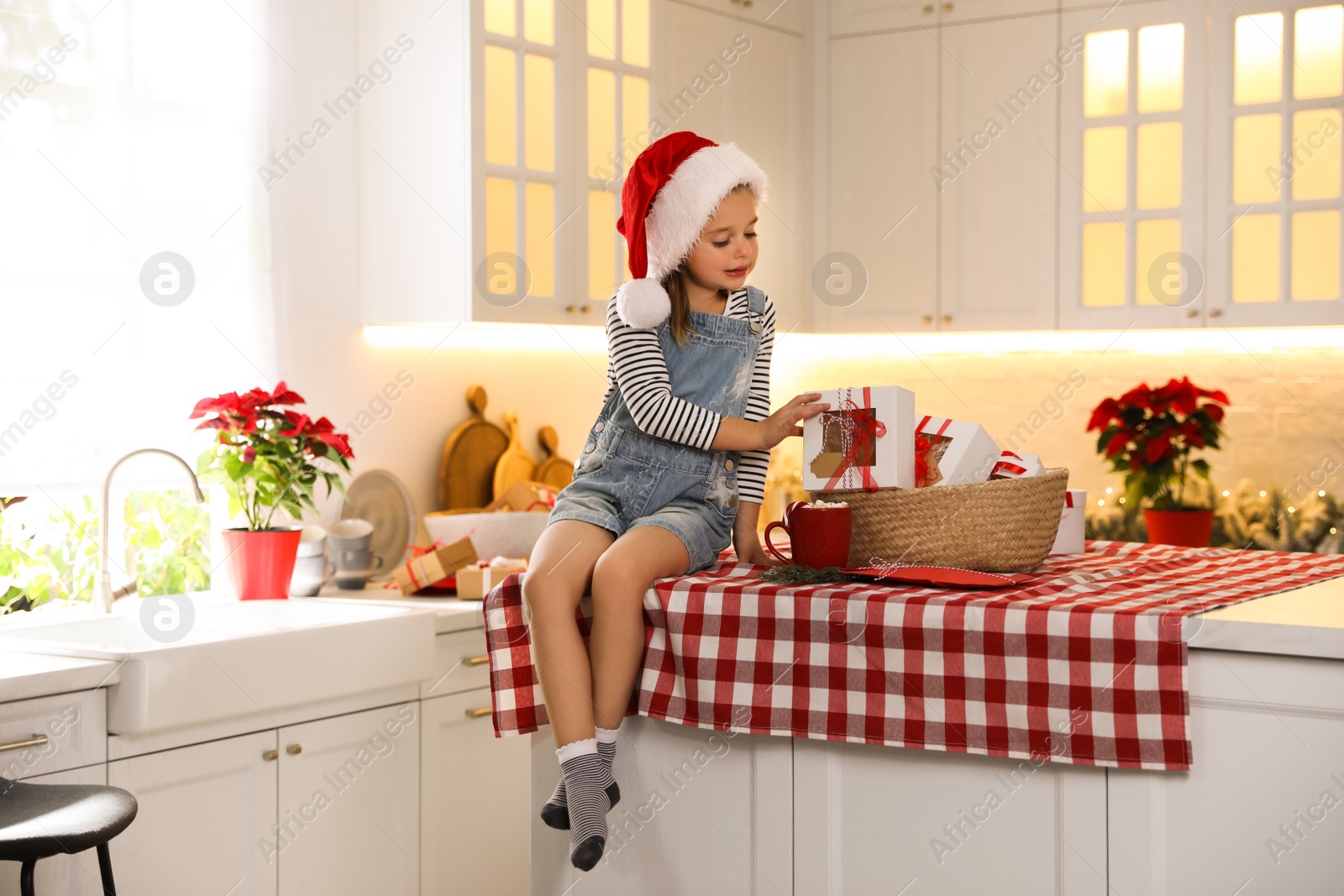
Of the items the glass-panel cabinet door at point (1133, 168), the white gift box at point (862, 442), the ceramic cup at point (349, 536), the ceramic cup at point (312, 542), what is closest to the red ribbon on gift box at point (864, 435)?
the white gift box at point (862, 442)

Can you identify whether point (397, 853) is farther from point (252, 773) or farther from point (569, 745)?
point (569, 745)

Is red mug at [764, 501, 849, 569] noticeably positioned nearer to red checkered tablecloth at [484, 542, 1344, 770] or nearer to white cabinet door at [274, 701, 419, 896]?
red checkered tablecloth at [484, 542, 1344, 770]

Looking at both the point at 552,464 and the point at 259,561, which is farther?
the point at 552,464

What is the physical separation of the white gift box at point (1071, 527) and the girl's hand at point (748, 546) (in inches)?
15.8

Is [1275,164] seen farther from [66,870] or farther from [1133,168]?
[66,870]

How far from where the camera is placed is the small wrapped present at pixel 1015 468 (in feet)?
4.93

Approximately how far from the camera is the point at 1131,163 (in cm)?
312

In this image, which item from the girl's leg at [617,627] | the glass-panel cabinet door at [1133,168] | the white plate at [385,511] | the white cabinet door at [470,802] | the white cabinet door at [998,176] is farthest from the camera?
the white cabinet door at [998,176]

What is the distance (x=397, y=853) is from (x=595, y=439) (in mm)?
1062

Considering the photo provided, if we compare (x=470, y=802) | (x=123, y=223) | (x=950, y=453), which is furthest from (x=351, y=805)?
(x=950, y=453)

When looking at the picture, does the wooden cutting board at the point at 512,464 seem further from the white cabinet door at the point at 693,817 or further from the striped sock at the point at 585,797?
the striped sock at the point at 585,797

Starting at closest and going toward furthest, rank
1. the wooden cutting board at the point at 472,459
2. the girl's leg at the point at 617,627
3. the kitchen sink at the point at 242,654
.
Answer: the girl's leg at the point at 617,627, the kitchen sink at the point at 242,654, the wooden cutting board at the point at 472,459

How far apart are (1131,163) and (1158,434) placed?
0.70 meters

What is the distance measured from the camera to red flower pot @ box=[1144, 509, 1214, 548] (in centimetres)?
294
